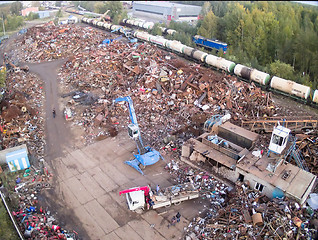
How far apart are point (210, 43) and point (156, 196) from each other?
27.5 meters

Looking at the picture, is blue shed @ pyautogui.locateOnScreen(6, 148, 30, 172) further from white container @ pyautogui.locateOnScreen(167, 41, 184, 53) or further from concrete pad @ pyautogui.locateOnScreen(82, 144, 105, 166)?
white container @ pyautogui.locateOnScreen(167, 41, 184, 53)

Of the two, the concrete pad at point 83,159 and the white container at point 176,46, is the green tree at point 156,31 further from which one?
the concrete pad at point 83,159

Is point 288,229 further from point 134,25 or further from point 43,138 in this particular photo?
point 134,25

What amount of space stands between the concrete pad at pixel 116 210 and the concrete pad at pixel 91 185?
0.40 m

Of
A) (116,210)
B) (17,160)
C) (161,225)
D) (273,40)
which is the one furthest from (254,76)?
(17,160)

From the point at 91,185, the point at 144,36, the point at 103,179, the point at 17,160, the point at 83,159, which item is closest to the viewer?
the point at 91,185

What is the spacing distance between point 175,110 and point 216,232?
11071 millimetres

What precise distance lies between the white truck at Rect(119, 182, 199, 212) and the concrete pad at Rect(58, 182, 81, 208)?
2.52m

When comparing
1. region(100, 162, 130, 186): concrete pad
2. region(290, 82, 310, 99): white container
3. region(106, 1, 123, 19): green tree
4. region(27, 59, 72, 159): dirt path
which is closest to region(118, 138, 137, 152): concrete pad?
region(100, 162, 130, 186): concrete pad

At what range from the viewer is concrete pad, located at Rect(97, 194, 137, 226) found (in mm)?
12969

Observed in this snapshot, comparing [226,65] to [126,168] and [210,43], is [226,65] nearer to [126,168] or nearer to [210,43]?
[210,43]

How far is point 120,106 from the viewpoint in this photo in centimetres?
2177

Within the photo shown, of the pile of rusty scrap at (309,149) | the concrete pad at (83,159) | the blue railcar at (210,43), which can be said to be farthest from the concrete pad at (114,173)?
the blue railcar at (210,43)

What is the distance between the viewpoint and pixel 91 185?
1506cm
